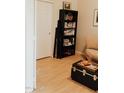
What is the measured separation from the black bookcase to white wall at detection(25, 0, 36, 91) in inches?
110

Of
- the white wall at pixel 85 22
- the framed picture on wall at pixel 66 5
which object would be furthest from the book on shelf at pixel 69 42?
the framed picture on wall at pixel 66 5

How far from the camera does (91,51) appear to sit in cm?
496

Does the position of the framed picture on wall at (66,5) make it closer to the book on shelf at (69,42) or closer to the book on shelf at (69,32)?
the book on shelf at (69,32)

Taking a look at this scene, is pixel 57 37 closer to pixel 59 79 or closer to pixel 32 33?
pixel 59 79

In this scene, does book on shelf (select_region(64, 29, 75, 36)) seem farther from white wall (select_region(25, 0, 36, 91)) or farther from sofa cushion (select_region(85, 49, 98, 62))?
white wall (select_region(25, 0, 36, 91))

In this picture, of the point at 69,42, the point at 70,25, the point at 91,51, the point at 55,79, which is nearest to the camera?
the point at 55,79

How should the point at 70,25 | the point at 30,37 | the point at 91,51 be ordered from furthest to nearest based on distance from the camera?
the point at 70,25 → the point at 91,51 → the point at 30,37

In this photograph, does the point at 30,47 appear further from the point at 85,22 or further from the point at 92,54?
the point at 85,22

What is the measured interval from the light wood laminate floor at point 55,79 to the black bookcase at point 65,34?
0.61 metres

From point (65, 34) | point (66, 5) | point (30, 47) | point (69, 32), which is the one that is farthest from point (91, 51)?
point (30, 47)

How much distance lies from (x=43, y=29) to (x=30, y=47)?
2.65m

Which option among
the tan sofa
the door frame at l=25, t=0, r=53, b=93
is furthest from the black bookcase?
the door frame at l=25, t=0, r=53, b=93
